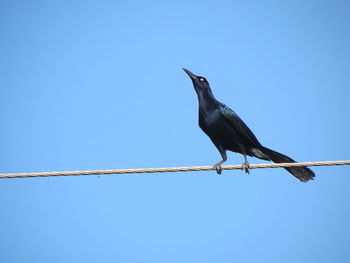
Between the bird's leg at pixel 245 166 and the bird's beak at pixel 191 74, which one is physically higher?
the bird's beak at pixel 191 74

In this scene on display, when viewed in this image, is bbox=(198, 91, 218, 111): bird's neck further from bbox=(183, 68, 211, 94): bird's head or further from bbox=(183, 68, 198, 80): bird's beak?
bbox=(183, 68, 198, 80): bird's beak

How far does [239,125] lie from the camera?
785 cm

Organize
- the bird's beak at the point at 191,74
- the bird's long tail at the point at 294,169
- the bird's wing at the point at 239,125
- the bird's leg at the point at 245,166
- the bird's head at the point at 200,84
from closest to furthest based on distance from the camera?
the bird's leg at the point at 245,166
the bird's long tail at the point at 294,169
the bird's wing at the point at 239,125
the bird's head at the point at 200,84
the bird's beak at the point at 191,74

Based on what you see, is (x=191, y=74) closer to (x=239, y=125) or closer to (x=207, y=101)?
(x=207, y=101)

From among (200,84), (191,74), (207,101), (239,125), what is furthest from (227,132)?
(191,74)

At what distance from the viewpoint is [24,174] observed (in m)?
4.93

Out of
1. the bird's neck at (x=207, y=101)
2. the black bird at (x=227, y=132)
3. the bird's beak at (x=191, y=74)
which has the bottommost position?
the black bird at (x=227, y=132)

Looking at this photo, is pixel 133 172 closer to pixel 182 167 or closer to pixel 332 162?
pixel 182 167

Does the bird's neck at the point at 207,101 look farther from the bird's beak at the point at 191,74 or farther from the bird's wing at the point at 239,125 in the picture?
the bird's beak at the point at 191,74

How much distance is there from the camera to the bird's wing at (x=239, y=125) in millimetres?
7797

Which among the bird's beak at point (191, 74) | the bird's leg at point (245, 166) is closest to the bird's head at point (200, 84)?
the bird's beak at point (191, 74)

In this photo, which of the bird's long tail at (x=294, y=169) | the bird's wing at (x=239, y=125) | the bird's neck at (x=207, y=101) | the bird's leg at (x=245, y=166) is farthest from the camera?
the bird's neck at (x=207, y=101)

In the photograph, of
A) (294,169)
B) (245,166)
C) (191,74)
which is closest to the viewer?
(245,166)

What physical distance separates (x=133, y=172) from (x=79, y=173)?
1.98ft
